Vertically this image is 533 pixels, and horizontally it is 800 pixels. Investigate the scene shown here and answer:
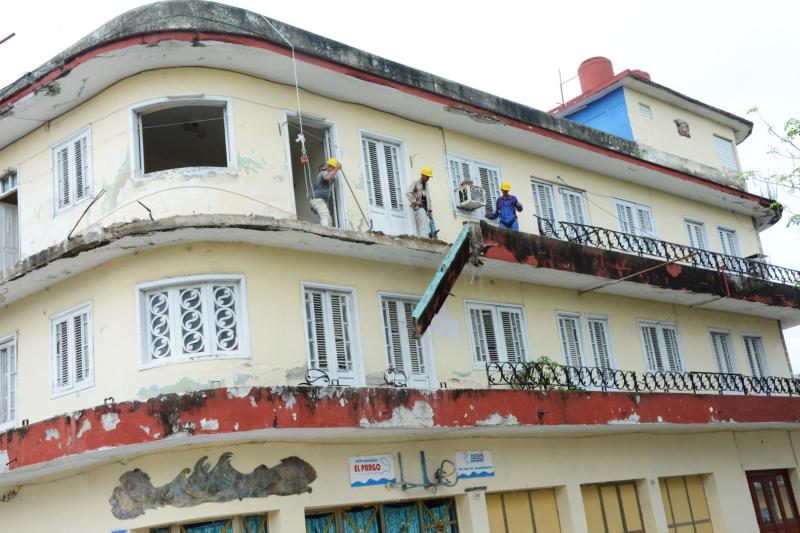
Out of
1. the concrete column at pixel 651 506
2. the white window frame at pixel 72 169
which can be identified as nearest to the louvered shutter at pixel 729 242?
the concrete column at pixel 651 506

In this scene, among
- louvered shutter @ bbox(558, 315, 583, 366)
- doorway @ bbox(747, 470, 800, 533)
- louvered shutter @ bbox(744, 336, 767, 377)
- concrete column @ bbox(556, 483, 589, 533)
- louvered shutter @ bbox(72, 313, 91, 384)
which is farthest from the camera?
louvered shutter @ bbox(744, 336, 767, 377)

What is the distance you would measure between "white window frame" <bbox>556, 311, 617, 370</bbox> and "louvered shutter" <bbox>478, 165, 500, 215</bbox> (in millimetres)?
2412

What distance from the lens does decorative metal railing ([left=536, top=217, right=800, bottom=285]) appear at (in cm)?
1856

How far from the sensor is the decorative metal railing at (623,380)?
Result: 53.4 feet

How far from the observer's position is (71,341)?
14188 millimetres

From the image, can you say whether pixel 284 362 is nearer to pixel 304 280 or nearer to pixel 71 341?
pixel 304 280

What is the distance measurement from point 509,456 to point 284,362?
15.1 ft

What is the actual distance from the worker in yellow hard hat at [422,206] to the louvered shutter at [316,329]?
2.44 meters

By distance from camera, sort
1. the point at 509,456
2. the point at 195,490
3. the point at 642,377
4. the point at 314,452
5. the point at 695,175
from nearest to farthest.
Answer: the point at 195,490 < the point at 314,452 < the point at 509,456 < the point at 642,377 < the point at 695,175

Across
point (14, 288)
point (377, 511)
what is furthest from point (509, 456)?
point (14, 288)

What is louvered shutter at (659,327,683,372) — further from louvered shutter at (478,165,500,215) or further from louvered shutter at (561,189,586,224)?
louvered shutter at (478,165,500,215)

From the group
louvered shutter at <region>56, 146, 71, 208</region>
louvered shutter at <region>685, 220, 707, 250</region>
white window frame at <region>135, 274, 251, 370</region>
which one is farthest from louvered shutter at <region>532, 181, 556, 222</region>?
louvered shutter at <region>56, 146, 71, 208</region>

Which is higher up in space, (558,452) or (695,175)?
(695,175)

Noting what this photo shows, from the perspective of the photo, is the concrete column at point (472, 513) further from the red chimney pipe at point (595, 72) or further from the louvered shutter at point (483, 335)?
the red chimney pipe at point (595, 72)
